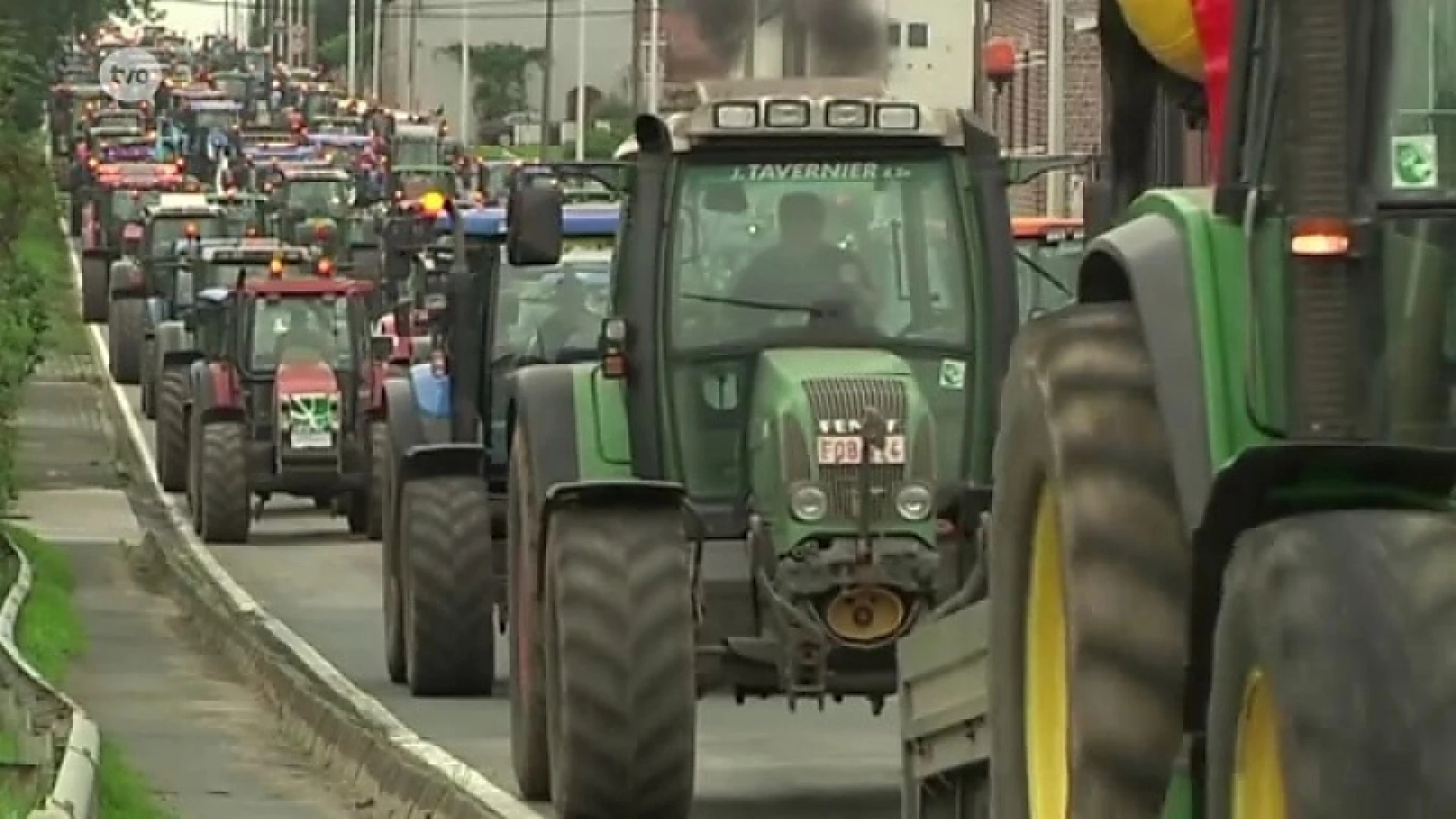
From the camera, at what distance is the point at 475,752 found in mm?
18125

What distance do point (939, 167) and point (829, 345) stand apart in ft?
2.68

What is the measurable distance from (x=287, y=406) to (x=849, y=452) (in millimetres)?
23587

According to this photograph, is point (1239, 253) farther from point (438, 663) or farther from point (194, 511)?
point (194, 511)

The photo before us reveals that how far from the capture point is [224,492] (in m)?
36.9

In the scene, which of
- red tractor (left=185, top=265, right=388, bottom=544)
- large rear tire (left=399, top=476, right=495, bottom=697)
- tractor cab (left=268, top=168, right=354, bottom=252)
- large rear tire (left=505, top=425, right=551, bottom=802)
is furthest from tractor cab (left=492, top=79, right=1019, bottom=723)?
tractor cab (left=268, top=168, right=354, bottom=252)

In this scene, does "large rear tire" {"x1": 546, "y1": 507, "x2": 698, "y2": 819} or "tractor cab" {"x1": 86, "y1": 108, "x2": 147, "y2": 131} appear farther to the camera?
"tractor cab" {"x1": 86, "y1": 108, "x2": 147, "y2": 131}

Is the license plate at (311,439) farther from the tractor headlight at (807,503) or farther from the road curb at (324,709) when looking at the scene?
the tractor headlight at (807,503)

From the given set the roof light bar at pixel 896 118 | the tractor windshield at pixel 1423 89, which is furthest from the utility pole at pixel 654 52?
the tractor windshield at pixel 1423 89

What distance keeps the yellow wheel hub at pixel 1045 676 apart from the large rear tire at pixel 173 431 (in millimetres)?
33715

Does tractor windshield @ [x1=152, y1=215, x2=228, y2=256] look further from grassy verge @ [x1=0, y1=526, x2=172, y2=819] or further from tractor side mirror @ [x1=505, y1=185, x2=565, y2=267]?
tractor side mirror @ [x1=505, y1=185, x2=565, y2=267]

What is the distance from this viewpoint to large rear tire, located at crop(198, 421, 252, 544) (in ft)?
121

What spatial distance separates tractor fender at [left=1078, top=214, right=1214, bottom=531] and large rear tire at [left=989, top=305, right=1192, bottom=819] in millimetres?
124

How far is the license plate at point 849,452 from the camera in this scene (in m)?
14.9

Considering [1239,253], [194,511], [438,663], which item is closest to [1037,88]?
[194,511]
